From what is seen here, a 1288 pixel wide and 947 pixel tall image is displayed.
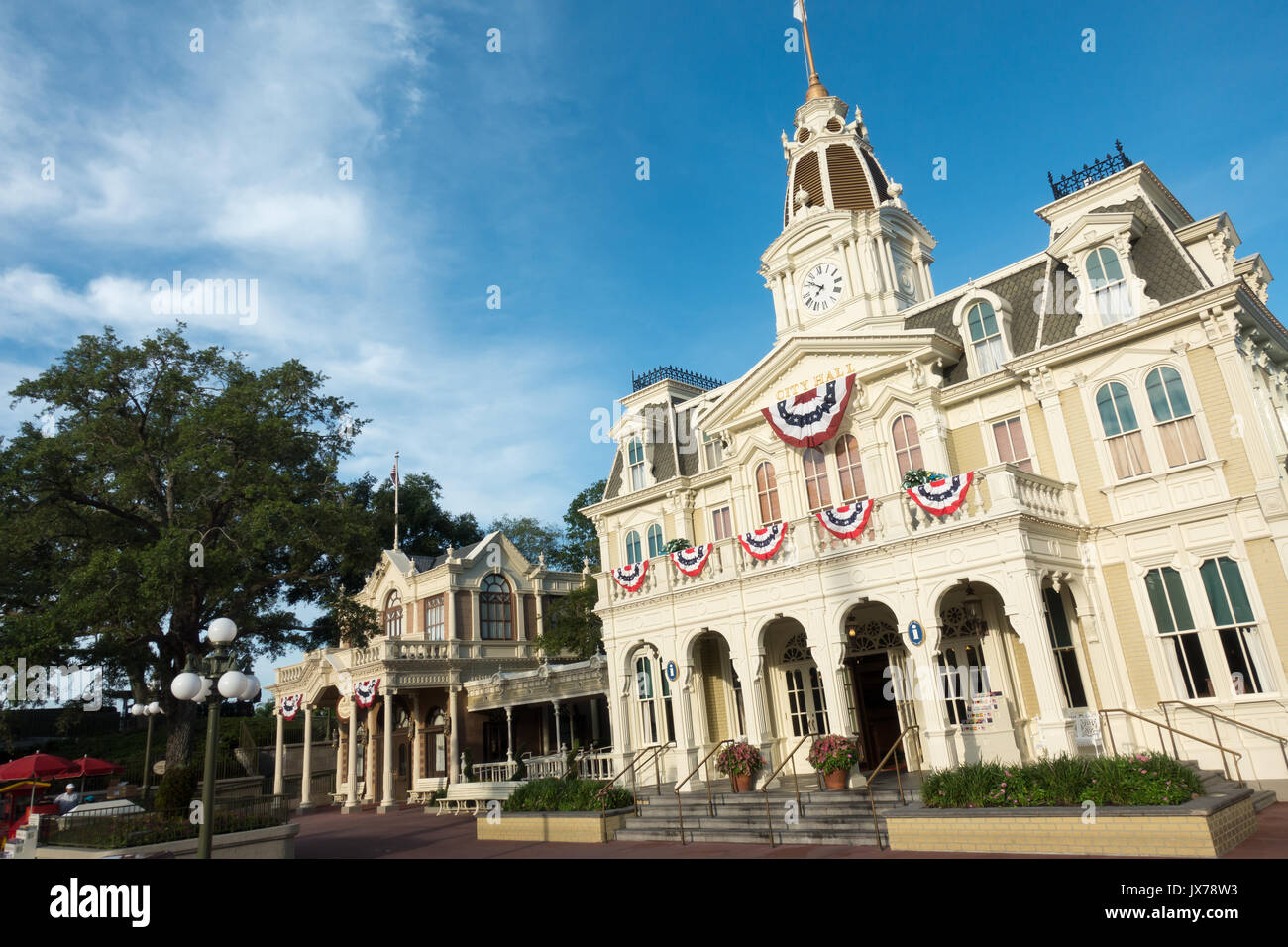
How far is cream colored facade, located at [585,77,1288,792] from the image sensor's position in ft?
51.4

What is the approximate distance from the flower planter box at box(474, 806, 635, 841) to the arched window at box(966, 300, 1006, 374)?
1354 centimetres

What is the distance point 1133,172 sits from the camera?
18.6 metres

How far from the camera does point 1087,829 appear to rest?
11.1m

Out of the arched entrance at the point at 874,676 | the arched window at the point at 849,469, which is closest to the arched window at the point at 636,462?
the arched window at the point at 849,469

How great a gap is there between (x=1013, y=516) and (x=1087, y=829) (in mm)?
6063

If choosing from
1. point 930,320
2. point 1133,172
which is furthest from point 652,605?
point 1133,172

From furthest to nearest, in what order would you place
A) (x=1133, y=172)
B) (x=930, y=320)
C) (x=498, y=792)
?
(x=498, y=792) < (x=930, y=320) < (x=1133, y=172)

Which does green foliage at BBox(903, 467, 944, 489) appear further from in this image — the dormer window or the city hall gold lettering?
the dormer window

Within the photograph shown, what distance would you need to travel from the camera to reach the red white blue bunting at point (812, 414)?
66.1ft

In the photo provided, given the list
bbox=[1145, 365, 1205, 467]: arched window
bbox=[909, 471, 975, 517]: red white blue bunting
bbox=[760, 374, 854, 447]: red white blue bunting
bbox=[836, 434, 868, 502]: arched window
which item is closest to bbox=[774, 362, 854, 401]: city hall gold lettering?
bbox=[760, 374, 854, 447]: red white blue bunting

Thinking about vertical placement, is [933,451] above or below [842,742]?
above
